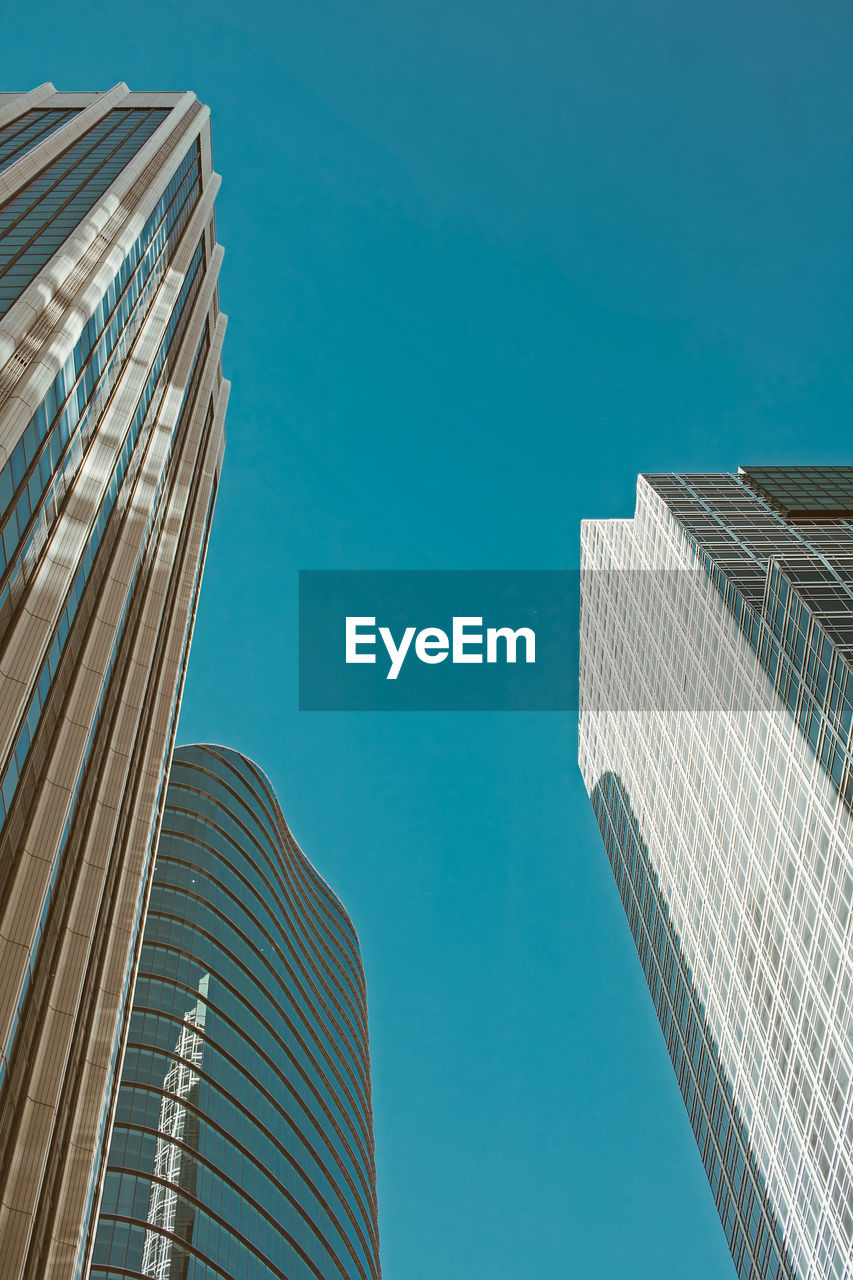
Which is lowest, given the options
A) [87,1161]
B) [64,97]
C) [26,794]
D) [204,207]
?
[87,1161]

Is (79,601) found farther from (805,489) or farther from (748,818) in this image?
(805,489)

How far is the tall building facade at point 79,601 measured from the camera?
39500mm

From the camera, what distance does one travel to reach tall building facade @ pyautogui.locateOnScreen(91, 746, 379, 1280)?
62875 millimetres

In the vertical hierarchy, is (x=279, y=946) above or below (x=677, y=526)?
below

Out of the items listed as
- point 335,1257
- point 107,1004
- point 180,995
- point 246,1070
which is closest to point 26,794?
point 107,1004

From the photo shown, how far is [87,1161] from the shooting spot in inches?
1914

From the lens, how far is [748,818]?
84.9m

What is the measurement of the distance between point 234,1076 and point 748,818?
40689 millimetres

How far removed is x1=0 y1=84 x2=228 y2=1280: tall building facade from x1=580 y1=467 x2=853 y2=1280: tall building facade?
133ft

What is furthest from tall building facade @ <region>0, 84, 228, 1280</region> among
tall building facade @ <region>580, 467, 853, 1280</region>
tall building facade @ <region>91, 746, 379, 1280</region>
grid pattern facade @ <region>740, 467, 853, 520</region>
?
grid pattern facade @ <region>740, 467, 853, 520</region>

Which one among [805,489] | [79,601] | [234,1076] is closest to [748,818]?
[805,489]

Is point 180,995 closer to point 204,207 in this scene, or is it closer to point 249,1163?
point 249,1163

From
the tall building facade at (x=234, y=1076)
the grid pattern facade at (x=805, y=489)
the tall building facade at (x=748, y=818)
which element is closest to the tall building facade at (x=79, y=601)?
the tall building facade at (x=234, y=1076)

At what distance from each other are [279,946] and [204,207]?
193ft
